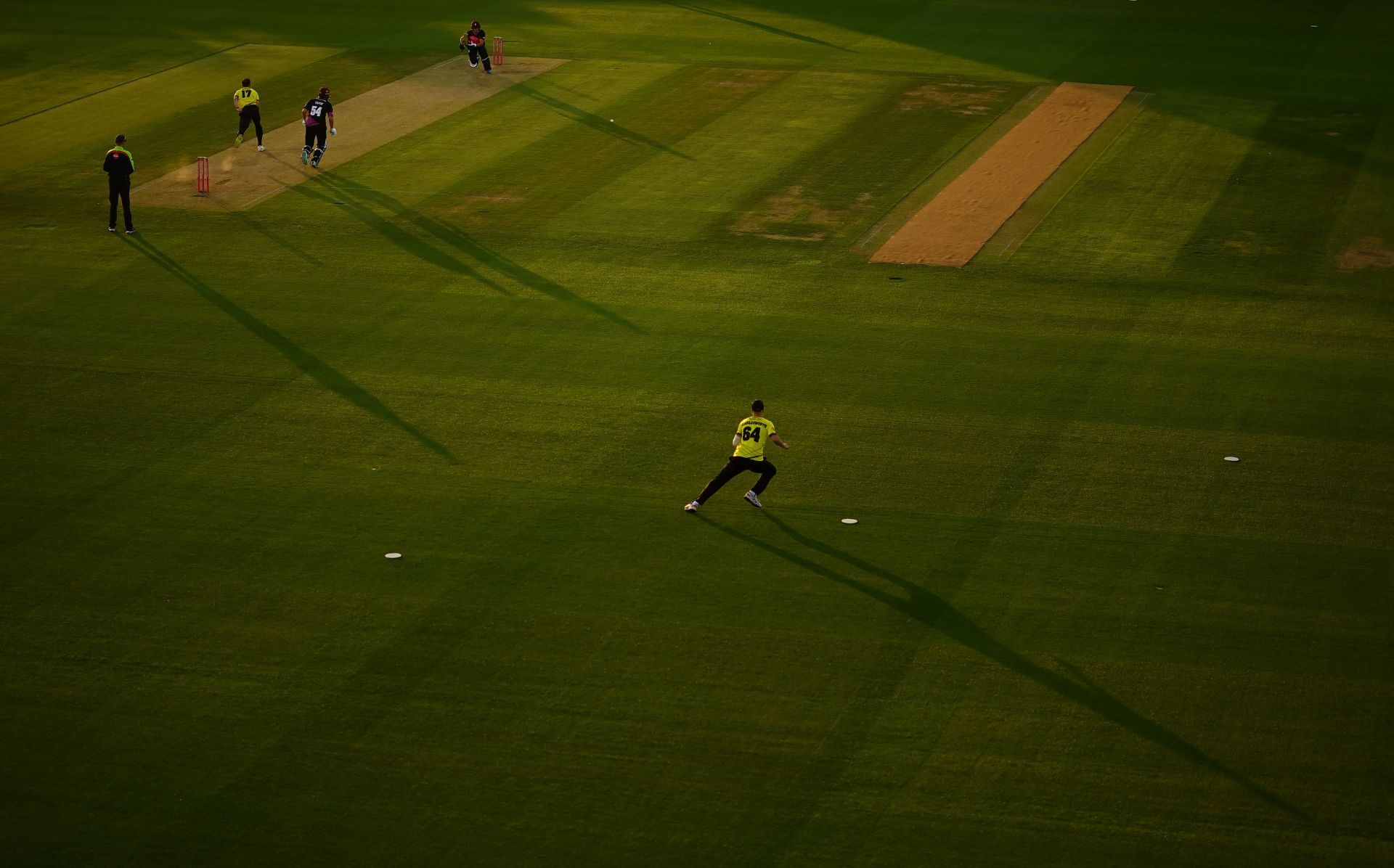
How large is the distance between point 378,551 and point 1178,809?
9782 mm

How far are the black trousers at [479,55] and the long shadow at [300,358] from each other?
14365mm

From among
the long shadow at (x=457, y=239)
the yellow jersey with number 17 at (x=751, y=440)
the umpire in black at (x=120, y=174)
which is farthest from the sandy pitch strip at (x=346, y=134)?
the yellow jersey with number 17 at (x=751, y=440)

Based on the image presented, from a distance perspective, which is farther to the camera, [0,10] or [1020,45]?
[0,10]

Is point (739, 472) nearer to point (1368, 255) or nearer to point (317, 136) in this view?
point (1368, 255)

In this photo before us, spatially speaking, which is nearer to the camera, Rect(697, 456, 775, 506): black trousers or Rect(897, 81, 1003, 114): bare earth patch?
Rect(697, 456, 775, 506): black trousers

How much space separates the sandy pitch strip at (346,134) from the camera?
33.8m

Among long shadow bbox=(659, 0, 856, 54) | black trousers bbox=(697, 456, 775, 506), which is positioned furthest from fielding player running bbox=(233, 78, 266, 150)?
black trousers bbox=(697, 456, 775, 506)

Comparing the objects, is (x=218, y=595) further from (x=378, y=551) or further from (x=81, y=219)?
(x=81, y=219)

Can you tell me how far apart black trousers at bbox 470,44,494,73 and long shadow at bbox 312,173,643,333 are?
8982 mm

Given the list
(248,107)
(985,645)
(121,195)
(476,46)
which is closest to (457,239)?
(121,195)

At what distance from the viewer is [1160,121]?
125ft

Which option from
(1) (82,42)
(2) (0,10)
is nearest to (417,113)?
(1) (82,42)

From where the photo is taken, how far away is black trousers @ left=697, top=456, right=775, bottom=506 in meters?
20.3

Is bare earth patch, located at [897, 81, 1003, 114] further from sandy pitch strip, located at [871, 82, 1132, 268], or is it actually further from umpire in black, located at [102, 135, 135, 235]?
umpire in black, located at [102, 135, 135, 235]
